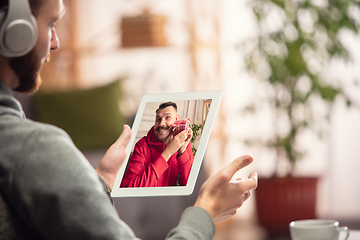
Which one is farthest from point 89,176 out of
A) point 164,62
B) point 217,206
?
point 164,62

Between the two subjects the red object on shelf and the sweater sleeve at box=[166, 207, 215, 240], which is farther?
the red object on shelf

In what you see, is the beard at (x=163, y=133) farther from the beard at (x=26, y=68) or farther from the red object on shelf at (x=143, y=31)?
the red object on shelf at (x=143, y=31)

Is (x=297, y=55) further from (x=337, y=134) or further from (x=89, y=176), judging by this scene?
(x=89, y=176)

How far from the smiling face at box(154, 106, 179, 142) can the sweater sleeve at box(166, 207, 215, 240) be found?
26 centimetres

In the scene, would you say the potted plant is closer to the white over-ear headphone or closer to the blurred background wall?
the blurred background wall

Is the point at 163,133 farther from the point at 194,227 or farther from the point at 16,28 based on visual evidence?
the point at 16,28

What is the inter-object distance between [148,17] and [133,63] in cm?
49

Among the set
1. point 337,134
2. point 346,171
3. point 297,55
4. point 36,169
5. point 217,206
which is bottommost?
point 346,171

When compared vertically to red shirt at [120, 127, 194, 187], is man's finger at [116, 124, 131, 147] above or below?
above

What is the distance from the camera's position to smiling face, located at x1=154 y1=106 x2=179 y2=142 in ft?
2.97

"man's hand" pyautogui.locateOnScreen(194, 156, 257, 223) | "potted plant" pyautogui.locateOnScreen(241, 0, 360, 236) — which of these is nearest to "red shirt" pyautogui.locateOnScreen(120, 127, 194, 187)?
"man's hand" pyautogui.locateOnScreen(194, 156, 257, 223)

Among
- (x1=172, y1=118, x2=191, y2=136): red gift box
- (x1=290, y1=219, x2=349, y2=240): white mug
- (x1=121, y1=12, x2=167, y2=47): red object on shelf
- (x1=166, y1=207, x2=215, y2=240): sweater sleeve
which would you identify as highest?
(x1=121, y1=12, x2=167, y2=47): red object on shelf

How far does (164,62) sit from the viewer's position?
11.1ft

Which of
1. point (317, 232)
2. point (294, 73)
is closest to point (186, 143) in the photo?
point (317, 232)
